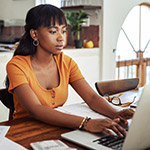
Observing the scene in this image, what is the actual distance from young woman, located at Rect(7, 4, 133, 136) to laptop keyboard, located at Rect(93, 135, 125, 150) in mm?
294

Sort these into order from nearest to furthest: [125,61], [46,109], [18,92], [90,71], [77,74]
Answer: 1. [46,109]
2. [18,92]
3. [77,74]
4. [90,71]
5. [125,61]

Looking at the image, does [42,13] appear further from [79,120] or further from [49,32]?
[79,120]

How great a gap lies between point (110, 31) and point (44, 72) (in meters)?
1.94

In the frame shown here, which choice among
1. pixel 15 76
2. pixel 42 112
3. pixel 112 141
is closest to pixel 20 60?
pixel 15 76

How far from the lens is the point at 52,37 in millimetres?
1604

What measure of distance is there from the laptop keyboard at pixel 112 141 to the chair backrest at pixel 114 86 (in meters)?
1.04

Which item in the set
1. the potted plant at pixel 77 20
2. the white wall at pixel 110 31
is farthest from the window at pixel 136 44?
the potted plant at pixel 77 20

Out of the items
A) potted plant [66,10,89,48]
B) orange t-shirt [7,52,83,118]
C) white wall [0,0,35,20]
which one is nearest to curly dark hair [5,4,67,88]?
orange t-shirt [7,52,83,118]

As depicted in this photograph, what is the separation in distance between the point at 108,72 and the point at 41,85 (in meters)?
1.96

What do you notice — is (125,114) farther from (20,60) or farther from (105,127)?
(20,60)

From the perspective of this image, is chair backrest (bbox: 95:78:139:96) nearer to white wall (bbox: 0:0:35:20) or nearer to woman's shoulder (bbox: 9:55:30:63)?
woman's shoulder (bbox: 9:55:30:63)

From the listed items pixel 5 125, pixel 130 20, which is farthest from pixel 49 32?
pixel 130 20

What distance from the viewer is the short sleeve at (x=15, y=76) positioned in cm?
154

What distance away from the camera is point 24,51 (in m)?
1.72
